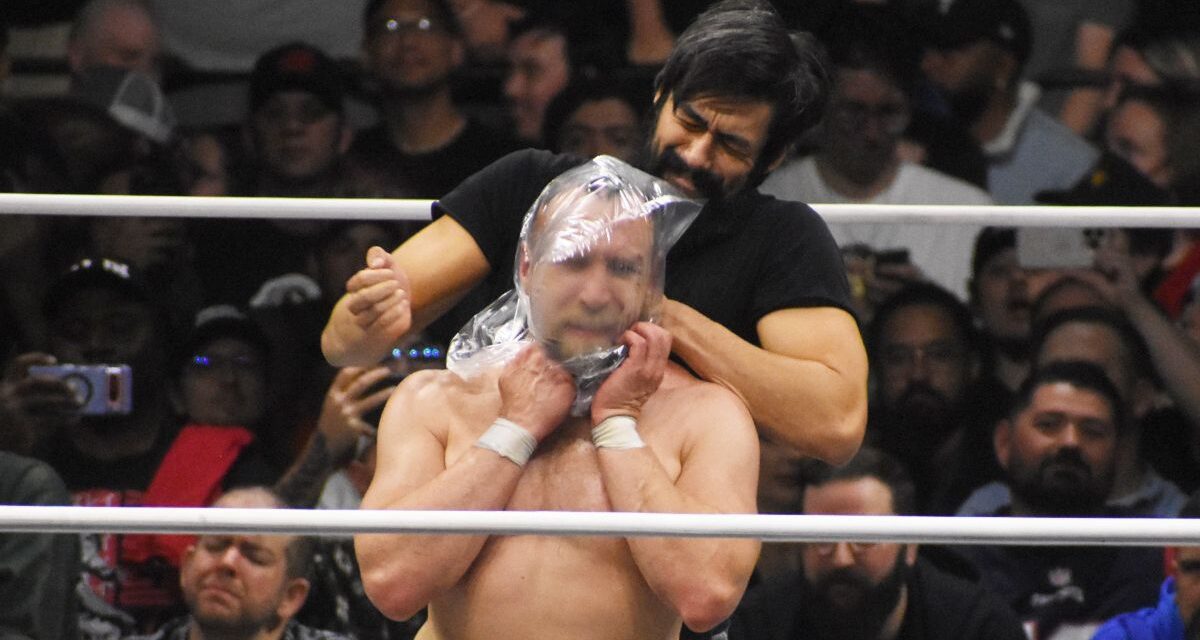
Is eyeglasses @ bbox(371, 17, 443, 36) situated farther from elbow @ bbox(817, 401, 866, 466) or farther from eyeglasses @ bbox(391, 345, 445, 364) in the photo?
elbow @ bbox(817, 401, 866, 466)

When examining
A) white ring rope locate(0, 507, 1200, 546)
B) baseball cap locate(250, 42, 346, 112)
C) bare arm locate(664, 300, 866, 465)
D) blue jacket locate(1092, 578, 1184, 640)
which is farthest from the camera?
baseball cap locate(250, 42, 346, 112)

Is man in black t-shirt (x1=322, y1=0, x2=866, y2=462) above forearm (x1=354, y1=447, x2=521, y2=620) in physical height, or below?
above

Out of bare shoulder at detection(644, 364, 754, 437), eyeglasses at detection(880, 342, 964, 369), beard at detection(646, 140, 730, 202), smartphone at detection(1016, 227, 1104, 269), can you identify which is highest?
beard at detection(646, 140, 730, 202)

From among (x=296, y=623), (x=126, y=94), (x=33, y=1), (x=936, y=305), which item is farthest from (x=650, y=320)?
(x=33, y=1)

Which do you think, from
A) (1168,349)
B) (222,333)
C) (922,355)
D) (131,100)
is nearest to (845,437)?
(922,355)

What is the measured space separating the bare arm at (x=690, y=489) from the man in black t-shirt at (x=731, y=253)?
62mm

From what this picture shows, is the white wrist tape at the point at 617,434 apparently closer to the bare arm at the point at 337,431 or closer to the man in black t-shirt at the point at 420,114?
the bare arm at the point at 337,431

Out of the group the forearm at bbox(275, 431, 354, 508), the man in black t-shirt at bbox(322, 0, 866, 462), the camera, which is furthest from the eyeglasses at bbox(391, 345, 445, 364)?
the man in black t-shirt at bbox(322, 0, 866, 462)

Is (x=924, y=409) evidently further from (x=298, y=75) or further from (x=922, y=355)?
(x=298, y=75)

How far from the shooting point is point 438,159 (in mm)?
2941

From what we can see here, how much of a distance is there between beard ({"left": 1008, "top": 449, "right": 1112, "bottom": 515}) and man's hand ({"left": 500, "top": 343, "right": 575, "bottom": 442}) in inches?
53.0

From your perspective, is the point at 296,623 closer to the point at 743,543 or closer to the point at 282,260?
the point at 282,260

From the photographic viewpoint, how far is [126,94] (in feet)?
10.0

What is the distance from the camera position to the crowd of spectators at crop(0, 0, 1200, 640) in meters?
2.52
